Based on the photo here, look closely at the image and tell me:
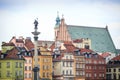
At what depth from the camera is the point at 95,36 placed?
99125 millimetres

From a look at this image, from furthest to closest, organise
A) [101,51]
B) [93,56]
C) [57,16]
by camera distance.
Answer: [57,16]
[101,51]
[93,56]

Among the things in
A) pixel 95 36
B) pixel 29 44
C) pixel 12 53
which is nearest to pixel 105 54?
pixel 95 36

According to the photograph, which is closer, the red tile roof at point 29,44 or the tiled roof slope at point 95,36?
the red tile roof at point 29,44

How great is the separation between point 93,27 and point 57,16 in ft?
45.1

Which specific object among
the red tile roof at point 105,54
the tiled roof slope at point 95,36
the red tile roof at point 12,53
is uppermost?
the tiled roof slope at point 95,36

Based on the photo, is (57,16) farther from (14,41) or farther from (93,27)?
(14,41)

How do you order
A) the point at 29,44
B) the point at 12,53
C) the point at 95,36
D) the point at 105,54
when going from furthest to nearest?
the point at 95,36
the point at 105,54
the point at 29,44
the point at 12,53

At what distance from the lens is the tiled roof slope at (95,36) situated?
318ft

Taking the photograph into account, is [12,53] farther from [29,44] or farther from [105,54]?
[105,54]

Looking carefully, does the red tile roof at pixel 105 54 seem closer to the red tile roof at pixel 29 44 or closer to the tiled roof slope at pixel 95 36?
the tiled roof slope at pixel 95 36

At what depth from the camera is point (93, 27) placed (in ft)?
328

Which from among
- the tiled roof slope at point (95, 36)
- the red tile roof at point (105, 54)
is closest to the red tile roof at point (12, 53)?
the red tile roof at point (105, 54)

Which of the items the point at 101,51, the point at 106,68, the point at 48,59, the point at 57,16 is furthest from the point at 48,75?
the point at 57,16

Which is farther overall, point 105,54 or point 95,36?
point 95,36
